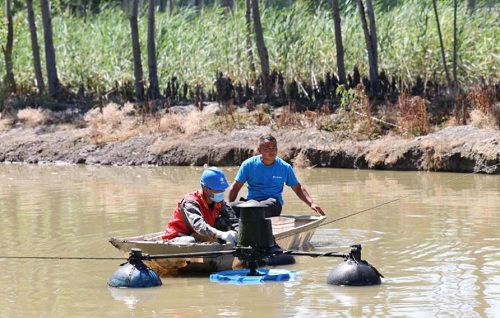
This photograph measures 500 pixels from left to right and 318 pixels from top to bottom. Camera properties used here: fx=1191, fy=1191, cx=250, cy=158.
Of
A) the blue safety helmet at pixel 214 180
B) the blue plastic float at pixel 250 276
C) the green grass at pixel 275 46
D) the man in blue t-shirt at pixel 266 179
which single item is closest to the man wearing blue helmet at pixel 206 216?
the blue safety helmet at pixel 214 180

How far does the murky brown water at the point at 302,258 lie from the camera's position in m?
10.4

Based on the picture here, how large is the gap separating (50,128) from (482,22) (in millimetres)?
11933

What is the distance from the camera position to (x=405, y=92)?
90.2 ft

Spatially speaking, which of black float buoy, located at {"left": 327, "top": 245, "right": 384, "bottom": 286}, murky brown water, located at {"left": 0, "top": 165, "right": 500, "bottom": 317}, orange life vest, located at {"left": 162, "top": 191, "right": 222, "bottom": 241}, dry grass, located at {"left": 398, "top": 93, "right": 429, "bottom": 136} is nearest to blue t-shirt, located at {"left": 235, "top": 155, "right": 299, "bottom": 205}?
murky brown water, located at {"left": 0, "top": 165, "right": 500, "bottom": 317}

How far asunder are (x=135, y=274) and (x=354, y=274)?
6.74 feet

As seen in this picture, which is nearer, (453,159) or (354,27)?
(453,159)

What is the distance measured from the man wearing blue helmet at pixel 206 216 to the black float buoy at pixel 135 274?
753 millimetres

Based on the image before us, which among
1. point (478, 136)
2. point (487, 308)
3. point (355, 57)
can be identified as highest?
point (355, 57)

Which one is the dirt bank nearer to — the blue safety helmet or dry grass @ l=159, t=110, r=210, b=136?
dry grass @ l=159, t=110, r=210, b=136

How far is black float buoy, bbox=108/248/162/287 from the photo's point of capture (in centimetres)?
1120

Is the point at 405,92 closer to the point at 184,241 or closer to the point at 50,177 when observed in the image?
the point at 50,177

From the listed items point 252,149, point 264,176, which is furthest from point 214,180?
point 252,149

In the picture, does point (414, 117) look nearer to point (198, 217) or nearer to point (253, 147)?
point (253, 147)

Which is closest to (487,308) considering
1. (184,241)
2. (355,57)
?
(184,241)
